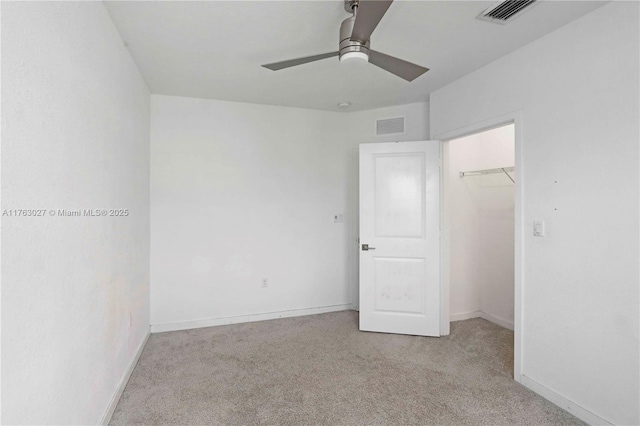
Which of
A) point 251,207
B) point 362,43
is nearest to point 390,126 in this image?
point 251,207

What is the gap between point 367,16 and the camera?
5.05ft

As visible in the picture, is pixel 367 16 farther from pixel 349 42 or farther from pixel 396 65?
pixel 396 65

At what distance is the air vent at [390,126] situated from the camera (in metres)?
3.97

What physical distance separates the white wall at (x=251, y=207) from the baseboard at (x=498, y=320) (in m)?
1.55

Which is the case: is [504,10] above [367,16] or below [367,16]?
above

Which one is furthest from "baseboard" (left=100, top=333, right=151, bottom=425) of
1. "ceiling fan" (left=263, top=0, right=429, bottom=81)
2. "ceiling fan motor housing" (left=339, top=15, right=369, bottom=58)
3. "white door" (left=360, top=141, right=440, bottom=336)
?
"ceiling fan motor housing" (left=339, top=15, right=369, bottom=58)

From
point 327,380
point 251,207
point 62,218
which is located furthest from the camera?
point 251,207

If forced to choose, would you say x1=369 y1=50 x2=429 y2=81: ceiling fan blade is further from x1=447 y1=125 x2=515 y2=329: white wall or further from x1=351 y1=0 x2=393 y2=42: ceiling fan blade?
x1=447 y1=125 x2=515 y2=329: white wall

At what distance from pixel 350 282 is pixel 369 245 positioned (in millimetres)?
857

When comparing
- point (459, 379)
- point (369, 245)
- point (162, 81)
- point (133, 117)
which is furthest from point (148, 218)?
point (459, 379)

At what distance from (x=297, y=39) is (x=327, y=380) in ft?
8.16

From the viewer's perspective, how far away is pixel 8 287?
1.07 metres

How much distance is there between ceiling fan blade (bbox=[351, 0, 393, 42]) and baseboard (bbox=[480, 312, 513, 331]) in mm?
3322

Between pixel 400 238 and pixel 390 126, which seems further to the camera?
pixel 390 126
